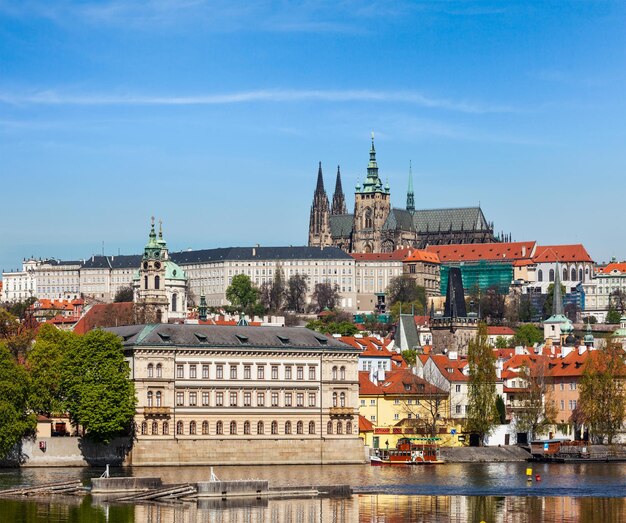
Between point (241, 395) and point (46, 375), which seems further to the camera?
point (241, 395)

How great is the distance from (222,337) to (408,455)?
1211 centimetres

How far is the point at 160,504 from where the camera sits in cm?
6900

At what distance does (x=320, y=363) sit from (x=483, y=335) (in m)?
17.5

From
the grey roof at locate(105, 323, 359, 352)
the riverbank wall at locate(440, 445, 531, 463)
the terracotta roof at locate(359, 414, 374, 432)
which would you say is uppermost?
the grey roof at locate(105, 323, 359, 352)

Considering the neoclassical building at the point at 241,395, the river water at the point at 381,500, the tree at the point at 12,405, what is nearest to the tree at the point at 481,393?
the neoclassical building at the point at 241,395

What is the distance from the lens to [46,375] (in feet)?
300

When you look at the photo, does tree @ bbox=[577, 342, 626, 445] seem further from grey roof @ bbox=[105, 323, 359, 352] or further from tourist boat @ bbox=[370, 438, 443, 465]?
grey roof @ bbox=[105, 323, 359, 352]

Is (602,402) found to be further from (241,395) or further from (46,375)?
(46,375)

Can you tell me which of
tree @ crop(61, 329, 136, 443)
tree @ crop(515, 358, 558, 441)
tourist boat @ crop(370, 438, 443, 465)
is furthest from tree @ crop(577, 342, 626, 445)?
tree @ crop(61, 329, 136, 443)

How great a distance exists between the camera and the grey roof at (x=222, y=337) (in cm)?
9188

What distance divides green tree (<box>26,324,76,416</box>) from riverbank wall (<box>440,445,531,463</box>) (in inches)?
865

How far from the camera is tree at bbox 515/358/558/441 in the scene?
352ft

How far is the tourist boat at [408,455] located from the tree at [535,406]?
32.1 ft

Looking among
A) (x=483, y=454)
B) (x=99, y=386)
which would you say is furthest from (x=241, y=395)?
(x=483, y=454)
